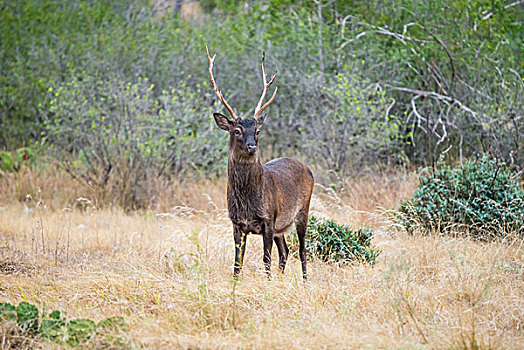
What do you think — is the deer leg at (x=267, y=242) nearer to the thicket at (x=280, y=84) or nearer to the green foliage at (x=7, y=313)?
the green foliage at (x=7, y=313)

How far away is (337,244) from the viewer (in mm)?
6508

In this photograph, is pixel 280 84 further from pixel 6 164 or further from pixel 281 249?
pixel 281 249

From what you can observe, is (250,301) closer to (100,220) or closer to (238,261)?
(238,261)

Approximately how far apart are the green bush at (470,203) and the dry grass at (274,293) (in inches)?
14.1

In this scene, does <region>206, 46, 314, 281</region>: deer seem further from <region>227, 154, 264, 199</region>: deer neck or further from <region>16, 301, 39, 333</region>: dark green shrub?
<region>16, 301, 39, 333</region>: dark green shrub

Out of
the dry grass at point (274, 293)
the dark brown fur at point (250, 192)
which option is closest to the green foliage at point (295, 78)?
the dry grass at point (274, 293)

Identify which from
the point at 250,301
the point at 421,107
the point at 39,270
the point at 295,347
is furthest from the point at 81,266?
the point at 421,107

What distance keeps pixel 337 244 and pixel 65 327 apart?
335cm

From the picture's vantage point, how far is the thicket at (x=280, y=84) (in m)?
10.3

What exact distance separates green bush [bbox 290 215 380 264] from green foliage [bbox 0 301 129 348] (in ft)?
9.27

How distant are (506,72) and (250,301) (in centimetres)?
778

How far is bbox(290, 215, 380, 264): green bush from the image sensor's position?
249 inches

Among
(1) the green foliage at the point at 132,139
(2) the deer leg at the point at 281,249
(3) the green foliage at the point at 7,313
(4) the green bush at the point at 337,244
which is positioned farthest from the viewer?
(1) the green foliage at the point at 132,139

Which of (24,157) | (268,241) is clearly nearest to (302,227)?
(268,241)
